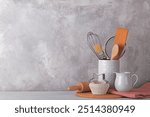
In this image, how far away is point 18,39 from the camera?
181 cm

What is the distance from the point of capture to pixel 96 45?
5.63ft

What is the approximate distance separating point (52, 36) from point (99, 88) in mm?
453

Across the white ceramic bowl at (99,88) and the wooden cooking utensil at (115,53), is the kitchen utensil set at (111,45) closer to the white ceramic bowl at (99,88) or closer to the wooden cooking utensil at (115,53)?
the wooden cooking utensil at (115,53)

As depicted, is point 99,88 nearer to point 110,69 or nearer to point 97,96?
point 97,96

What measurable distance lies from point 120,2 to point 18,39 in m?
0.59

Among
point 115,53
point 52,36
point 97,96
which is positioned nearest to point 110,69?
point 115,53

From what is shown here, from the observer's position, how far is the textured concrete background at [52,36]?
1806mm

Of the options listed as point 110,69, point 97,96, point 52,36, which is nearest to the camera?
point 97,96

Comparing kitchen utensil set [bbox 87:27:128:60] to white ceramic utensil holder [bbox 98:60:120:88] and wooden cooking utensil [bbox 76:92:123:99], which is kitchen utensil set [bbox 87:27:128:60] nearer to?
white ceramic utensil holder [bbox 98:60:120:88]

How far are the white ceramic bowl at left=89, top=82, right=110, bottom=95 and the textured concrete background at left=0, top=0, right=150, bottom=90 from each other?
0.30m

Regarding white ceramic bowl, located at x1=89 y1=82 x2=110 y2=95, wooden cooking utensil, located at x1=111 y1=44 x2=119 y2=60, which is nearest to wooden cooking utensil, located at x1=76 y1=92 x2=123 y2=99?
white ceramic bowl, located at x1=89 y1=82 x2=110 y2=95

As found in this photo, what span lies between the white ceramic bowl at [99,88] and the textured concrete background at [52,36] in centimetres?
30

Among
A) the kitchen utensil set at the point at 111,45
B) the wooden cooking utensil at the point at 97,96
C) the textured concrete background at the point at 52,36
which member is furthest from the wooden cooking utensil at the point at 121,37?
the wooden cooking utensil at the point at 97,96

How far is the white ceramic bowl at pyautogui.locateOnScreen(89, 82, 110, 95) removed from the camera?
1.52 m
